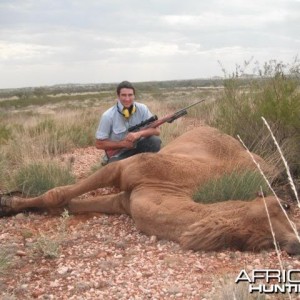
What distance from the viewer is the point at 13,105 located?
161 feet

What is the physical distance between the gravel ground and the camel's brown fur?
5.1 inches

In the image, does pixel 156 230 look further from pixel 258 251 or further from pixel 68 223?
pixel 68 223

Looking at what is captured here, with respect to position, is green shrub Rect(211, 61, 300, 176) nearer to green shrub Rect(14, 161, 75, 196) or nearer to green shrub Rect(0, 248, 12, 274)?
green shrub Rect(14, 161, 75, 196)

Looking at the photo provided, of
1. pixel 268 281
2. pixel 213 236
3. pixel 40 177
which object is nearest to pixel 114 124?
pixel 40 177

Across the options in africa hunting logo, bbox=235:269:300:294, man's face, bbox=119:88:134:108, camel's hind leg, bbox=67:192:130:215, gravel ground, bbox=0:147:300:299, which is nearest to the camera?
africa hunting logo, bbox=235:269:300:294

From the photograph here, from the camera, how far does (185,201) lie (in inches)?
186

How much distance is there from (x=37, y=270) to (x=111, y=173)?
1600mm

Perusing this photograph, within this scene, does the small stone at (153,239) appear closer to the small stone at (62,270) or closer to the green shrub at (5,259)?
the small stone at (62,270)

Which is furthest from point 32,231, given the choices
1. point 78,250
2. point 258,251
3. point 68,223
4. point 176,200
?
point 258,251

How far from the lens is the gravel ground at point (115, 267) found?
3820 millimetres

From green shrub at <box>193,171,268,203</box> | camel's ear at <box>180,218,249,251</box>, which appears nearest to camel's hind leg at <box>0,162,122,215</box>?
green shrub at <box>193,171,268,203</box>

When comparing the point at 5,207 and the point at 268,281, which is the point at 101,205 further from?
the point at 268,281

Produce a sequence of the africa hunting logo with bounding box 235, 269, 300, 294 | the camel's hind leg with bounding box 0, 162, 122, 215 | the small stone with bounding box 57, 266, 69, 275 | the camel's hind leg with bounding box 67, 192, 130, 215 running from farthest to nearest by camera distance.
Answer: the camel's hind leg with bounding box 67, 192, 130, 215, the camel's hind leg with bounding box 0, 162, 122, 215, the small stone with bounding box 57, 266, 69, 275, the africa hunting logo with bounding box 235, 269, 300, 294

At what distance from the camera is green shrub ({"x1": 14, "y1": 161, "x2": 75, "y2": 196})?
24.7ft
